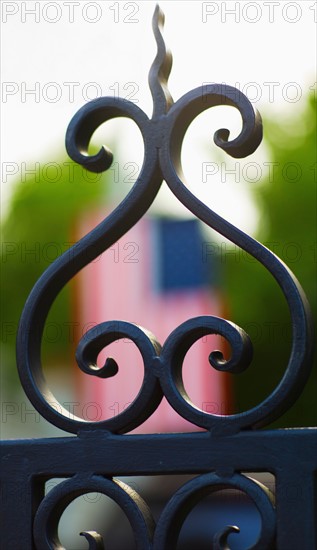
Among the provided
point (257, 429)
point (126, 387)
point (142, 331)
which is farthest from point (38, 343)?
point (126, 387)

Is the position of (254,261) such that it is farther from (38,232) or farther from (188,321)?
(188,321)

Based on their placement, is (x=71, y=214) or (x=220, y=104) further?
(x=71, y=214)

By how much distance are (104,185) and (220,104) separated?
→ 66.9 feet

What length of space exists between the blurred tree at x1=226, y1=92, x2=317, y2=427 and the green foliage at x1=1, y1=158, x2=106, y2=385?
3.49 m

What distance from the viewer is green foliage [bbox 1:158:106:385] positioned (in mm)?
18422

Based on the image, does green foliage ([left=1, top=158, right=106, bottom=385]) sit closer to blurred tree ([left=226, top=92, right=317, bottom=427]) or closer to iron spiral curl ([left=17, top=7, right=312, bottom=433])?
blurred tree ([left=226, top=92, right=317, bottom=427])

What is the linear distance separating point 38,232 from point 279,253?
21.0ft

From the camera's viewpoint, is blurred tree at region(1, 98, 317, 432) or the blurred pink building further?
the blurred pink building

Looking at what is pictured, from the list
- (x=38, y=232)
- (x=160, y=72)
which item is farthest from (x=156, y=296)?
(x=160, y=72)

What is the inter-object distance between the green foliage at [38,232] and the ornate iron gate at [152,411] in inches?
611

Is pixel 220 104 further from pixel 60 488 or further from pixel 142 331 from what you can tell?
pixel 60 488

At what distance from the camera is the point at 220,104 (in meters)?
1.06

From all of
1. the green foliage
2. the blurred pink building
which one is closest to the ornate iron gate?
the blurred pink building

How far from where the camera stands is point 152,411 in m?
1.04
